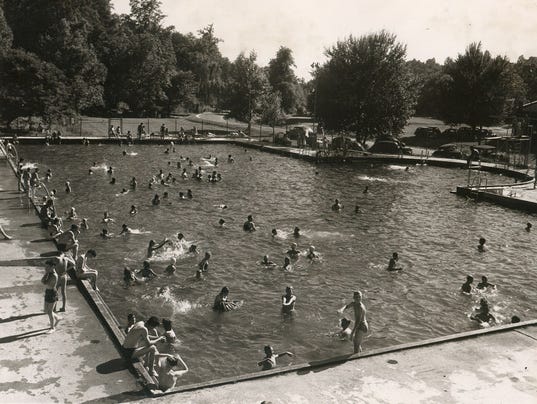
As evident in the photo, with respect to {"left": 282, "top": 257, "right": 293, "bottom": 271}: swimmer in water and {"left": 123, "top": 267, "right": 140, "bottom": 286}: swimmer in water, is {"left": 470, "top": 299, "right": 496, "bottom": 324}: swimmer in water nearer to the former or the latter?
{"left": 282, "top": 257, "right": 293, "bottom": 271}: swimmer in water

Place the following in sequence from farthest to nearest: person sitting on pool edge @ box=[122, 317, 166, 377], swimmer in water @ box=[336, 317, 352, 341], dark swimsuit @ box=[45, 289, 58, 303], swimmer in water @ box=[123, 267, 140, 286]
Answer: swimmer in water @ box=[123, 267, 140, 286] < swimmer in water @ box=[336, 317, 352, 341] < dark swimsuit @ box=[45, 289, 58, 303] < person sitting on pool edge @ box=[122, 317, 166, 377]

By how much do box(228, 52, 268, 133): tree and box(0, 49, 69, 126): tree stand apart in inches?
923

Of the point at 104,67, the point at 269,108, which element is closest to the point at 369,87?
the point at 269,108

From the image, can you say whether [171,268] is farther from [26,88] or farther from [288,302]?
[26,88]

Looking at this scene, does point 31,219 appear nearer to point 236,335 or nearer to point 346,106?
point 236,335

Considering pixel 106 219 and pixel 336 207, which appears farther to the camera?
pixel 336 207

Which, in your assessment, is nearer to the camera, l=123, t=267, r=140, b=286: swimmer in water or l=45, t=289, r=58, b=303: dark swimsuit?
l=45, t=289, r=58, b=303: dark swimsuit

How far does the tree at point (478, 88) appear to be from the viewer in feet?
233

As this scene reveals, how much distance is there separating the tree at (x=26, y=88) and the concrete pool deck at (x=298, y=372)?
4891 cm

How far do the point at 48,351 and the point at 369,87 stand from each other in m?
53.5

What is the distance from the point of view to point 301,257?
23906 mm

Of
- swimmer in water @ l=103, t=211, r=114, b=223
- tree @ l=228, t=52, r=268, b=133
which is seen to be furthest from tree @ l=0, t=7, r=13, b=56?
swimmer in water @ l=103, t=211, r=114, b=223

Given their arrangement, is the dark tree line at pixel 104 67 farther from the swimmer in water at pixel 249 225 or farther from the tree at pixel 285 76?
the swimmer in water at pixel 249 225

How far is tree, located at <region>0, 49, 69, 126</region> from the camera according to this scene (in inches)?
2283
